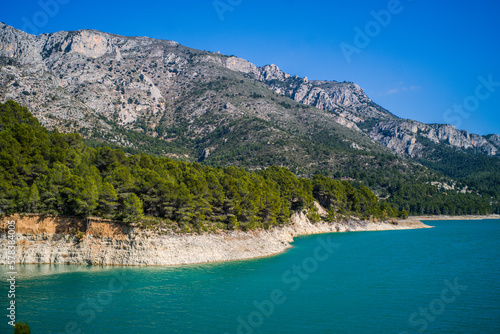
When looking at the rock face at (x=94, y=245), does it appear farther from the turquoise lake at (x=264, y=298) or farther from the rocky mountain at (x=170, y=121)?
the rocky mountain at (x=170, y=121)

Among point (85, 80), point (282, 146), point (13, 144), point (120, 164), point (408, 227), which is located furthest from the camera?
point (85, 80)

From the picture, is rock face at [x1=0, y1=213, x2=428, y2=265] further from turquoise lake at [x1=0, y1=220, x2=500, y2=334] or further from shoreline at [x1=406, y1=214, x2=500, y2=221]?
shoreline at [x1=406, y1=214, x2=500, y2=221]

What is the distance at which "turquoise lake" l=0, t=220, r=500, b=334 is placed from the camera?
69.8ft

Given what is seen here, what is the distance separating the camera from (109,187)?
128 ft

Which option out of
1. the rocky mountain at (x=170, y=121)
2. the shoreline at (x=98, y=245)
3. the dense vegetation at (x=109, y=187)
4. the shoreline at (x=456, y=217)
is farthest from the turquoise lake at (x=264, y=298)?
the shoreline at (x=456, y=217)

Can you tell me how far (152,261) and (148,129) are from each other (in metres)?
149

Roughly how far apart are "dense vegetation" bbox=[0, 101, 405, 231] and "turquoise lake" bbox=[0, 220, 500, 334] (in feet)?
21.4

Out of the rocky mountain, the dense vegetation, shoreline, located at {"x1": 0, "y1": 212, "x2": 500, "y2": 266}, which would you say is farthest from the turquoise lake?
the rocky mountain

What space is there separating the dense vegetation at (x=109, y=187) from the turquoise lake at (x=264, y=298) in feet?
21.4

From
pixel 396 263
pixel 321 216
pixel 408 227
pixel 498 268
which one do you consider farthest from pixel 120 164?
pixel 408 227

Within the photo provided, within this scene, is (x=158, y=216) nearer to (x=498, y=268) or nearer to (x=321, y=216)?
(x=498, y=268)

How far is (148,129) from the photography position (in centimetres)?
17662

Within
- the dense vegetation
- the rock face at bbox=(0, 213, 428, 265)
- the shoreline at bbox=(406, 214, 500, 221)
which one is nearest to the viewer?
the rock face at bbox=(0, 213, 428, 265)

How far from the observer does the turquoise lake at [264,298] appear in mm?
21281
